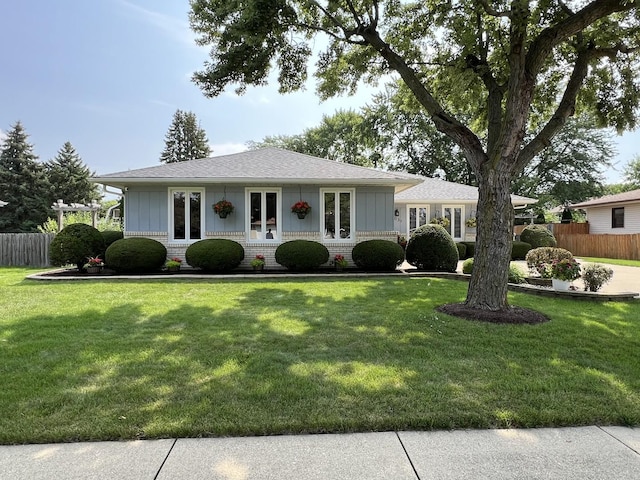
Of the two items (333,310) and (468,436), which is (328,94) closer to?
(333,310)

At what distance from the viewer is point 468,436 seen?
106 inches

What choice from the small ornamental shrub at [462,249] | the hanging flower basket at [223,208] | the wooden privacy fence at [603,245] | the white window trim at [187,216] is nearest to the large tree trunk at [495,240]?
the hanging flower basket at [223,208]

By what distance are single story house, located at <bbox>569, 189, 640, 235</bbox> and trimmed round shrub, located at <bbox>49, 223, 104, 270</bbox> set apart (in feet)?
89.3

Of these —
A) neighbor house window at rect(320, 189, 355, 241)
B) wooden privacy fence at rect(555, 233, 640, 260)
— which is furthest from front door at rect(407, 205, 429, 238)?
wooden privacy fence at rect(555, 233, 640, 260)

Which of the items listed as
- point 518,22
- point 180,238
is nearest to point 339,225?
point 180,238

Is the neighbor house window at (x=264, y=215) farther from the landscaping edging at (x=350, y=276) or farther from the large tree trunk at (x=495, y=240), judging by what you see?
the large tree trunk at (x=495, y=240)

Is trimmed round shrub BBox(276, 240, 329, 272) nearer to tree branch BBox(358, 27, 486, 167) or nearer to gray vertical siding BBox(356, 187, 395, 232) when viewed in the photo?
gray vertical siding BBox(356, 187, 395, 232)

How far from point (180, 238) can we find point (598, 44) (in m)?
12.3

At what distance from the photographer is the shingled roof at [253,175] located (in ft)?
39.8

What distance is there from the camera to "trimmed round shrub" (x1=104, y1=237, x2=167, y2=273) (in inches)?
451

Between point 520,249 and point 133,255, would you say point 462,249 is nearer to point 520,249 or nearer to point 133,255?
point 520,249

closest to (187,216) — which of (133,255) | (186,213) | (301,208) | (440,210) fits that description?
(186,213)

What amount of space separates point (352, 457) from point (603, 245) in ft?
79.3

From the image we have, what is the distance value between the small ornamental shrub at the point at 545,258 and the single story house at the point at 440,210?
27.5 feet
